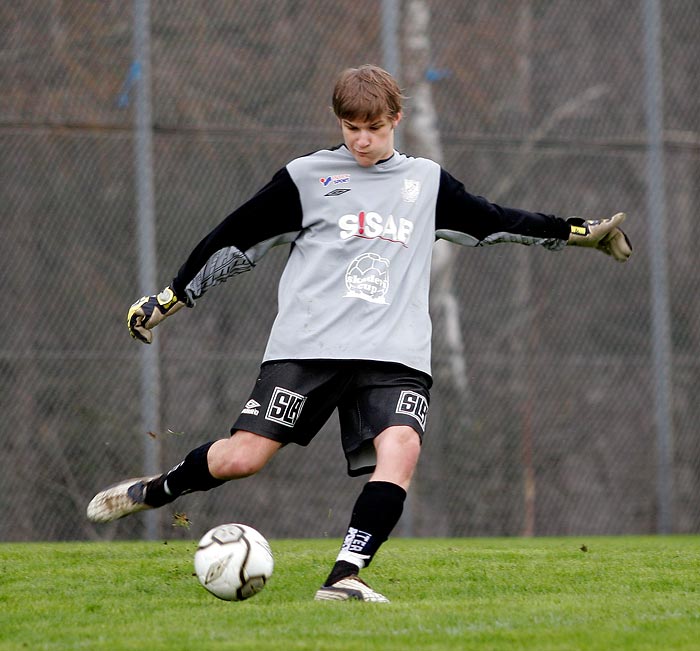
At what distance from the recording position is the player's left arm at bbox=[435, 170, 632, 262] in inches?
203

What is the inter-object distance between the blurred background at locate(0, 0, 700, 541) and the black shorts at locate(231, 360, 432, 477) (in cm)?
492

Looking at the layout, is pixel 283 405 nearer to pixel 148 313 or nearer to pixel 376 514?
pixel 376 514

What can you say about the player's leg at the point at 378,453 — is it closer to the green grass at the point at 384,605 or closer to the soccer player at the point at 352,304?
the soccer player at the point at 352,304

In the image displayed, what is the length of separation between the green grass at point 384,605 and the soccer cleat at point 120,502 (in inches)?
10.0

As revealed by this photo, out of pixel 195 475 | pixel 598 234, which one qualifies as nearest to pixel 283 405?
pixel 195 475

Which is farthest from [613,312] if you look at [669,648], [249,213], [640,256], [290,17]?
[669,648]

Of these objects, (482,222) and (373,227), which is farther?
(482,222)

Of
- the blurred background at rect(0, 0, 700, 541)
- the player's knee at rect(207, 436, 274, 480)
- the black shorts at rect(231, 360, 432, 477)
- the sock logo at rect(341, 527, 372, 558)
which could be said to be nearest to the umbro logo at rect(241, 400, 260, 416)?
the black shorts at rect(231, 360, 432, 477)

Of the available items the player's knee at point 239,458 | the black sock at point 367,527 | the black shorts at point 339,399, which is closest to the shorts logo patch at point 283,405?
the black shorts at point 339,399

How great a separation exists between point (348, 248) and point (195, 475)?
108cm

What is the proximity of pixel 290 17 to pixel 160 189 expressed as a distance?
1.73 meters

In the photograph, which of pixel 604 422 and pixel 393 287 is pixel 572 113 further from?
pixel 393 287

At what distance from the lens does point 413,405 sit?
4.77 meters

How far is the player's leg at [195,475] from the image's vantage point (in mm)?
4883
